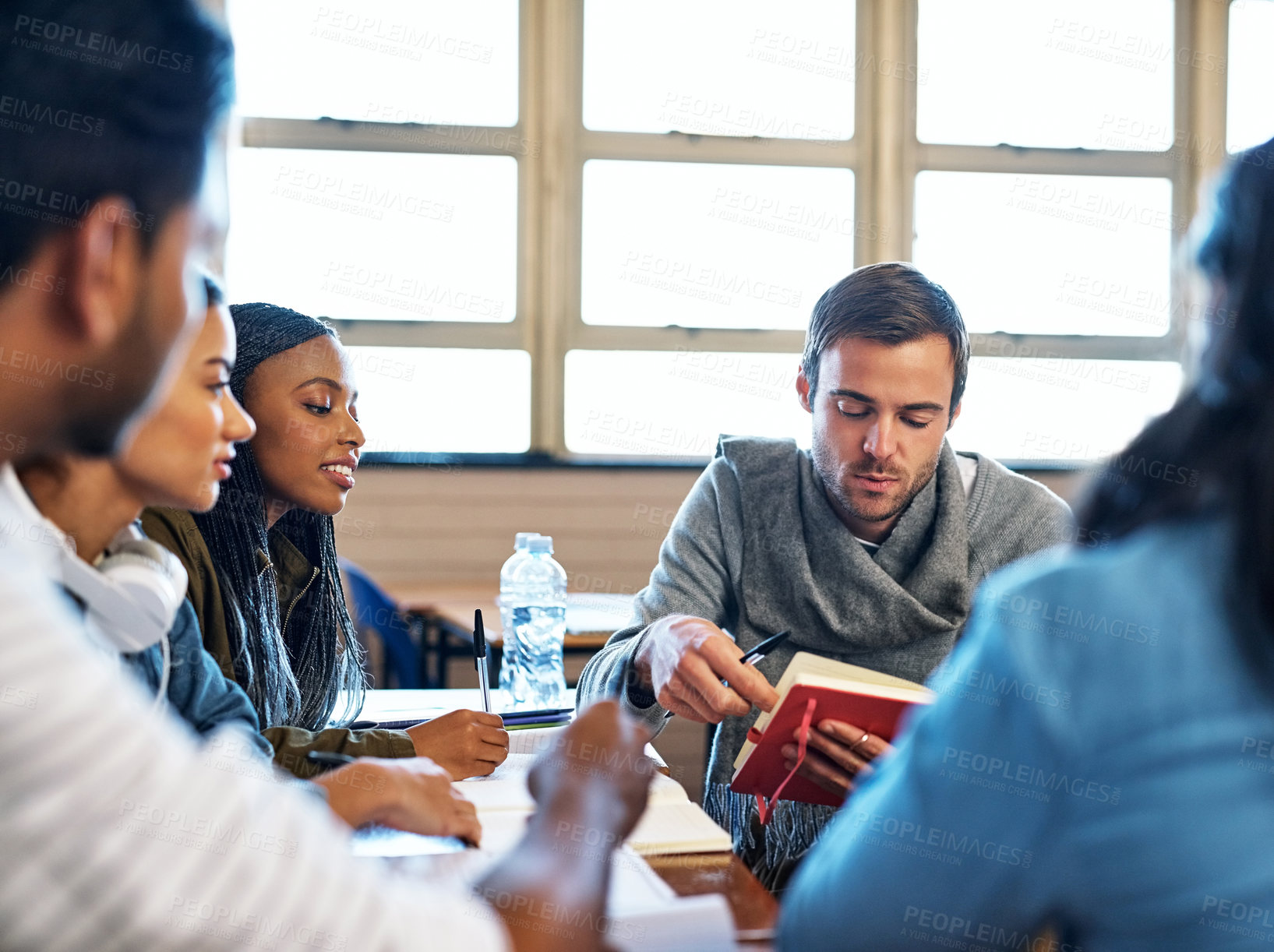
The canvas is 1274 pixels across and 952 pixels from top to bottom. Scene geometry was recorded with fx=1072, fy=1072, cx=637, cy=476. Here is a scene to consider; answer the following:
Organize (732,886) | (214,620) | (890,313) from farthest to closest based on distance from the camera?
(890,313) < (214,620) < (732,886)

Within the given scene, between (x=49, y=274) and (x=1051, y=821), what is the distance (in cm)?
63

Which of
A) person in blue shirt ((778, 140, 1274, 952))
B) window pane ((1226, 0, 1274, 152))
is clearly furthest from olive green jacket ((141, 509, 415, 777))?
window pane ((1226, 0, 1274, 152))

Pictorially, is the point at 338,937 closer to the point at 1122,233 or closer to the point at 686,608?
the point at 686,608

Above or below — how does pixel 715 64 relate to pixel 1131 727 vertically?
above

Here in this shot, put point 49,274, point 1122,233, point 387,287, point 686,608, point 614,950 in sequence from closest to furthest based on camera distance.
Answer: point 49,274
point 614,950
point 686,608
point 387,287
point 1122,233

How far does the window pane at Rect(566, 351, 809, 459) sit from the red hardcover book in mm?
2982

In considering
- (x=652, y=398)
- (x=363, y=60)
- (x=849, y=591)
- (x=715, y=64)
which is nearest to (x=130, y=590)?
(x=849, y=591)

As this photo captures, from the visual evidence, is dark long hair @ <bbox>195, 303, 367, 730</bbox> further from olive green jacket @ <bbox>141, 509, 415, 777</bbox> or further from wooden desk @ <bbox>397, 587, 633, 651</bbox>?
wooden desk @ <bbox>397, 587, 633, 651</bbox>

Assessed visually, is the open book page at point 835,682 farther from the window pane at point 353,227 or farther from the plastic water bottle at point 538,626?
the window pane at point 353,227

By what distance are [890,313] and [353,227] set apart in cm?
295

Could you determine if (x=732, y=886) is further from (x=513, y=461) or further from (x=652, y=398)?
(x=652, y=398)

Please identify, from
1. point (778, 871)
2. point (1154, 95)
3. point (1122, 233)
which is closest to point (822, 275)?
point (1122, 233)

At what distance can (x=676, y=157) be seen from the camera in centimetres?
427

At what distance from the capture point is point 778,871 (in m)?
1.60
